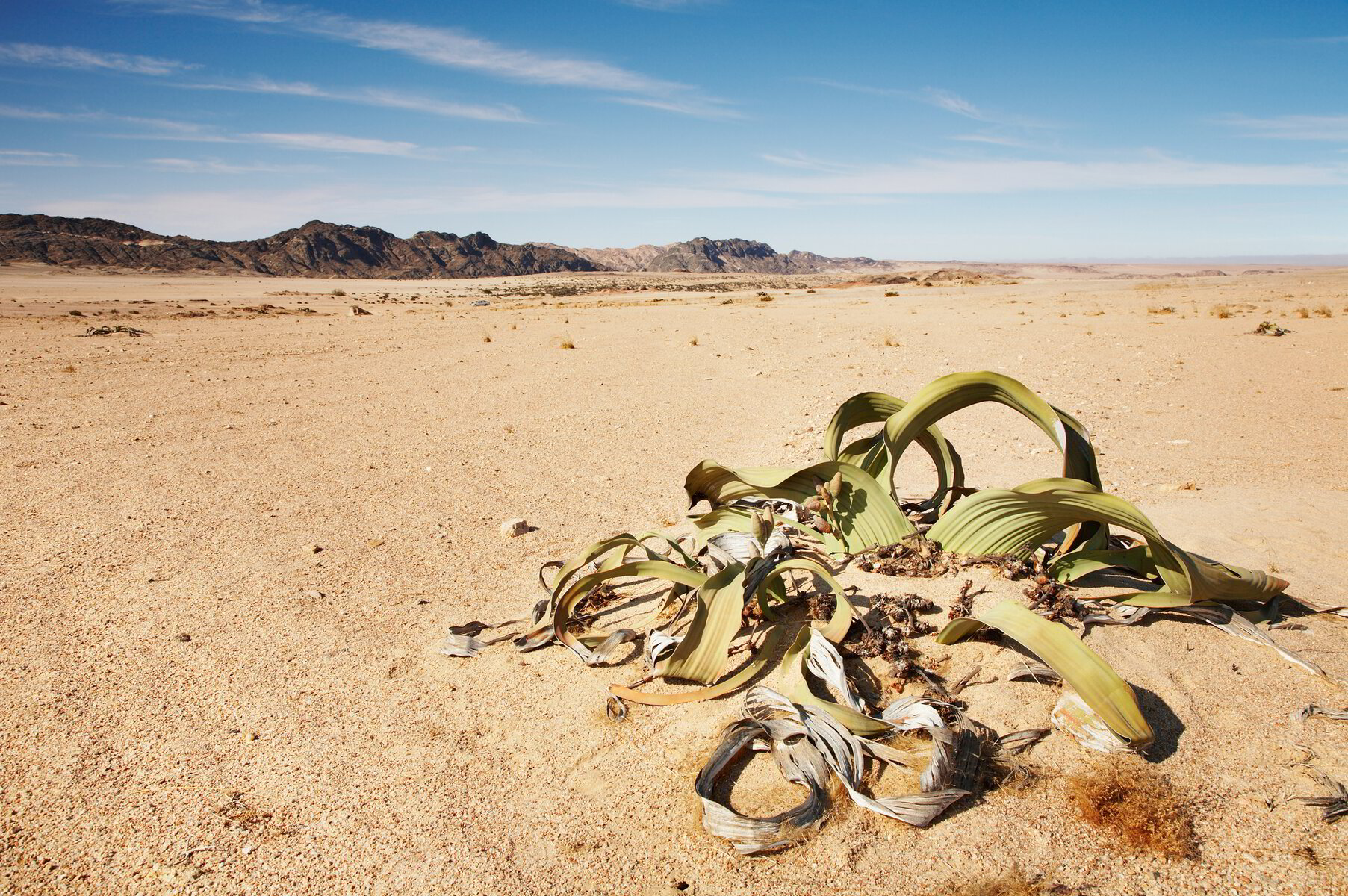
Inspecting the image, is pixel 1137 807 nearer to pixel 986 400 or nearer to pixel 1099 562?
pixel 1099 562

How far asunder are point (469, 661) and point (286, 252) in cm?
8882

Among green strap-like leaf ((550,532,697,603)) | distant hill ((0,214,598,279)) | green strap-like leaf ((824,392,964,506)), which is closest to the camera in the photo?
green strap-like leaf ((550,532,697,603))

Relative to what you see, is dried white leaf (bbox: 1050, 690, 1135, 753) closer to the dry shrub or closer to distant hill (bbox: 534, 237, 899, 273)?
the dry shrub

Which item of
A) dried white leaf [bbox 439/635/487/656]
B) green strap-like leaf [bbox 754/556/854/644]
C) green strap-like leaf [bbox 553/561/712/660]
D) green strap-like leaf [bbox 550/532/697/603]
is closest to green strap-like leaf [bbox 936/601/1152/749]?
green strap-like leaf [bbox 754/556/854/644]

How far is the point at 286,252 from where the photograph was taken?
261 ft

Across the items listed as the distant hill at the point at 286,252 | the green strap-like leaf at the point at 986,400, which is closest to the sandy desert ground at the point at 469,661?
the green strap-like leaf at the point at 986,400

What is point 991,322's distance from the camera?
46.5ft

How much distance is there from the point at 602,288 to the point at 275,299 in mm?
19744

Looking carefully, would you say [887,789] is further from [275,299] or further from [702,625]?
[275,299]

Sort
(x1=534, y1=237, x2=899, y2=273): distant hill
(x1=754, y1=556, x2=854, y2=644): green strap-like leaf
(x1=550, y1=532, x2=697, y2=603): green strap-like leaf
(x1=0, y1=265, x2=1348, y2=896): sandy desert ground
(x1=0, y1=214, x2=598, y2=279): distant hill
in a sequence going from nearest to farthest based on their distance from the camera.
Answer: (x1=0, y1=265, x2=1348, y2=896): sandy desert ground < (x1=754, y1=556, x2=854, y2=644): green strap-like leaf < (x1=550, y1=532, x2=697, y2=603): green strap-like leaf < (x1=0, y1=214, x2=598, y2=279): distant hill < (x1=534, y1=237, x2=899, y2=273): distant hill

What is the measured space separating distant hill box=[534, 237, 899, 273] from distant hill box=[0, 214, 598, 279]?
25.1 meters

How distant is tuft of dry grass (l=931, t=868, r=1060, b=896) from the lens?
1.59 meters

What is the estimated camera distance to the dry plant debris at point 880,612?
1860mm

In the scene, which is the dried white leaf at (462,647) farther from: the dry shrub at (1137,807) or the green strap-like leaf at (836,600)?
the dry shrub at (1137,807)
